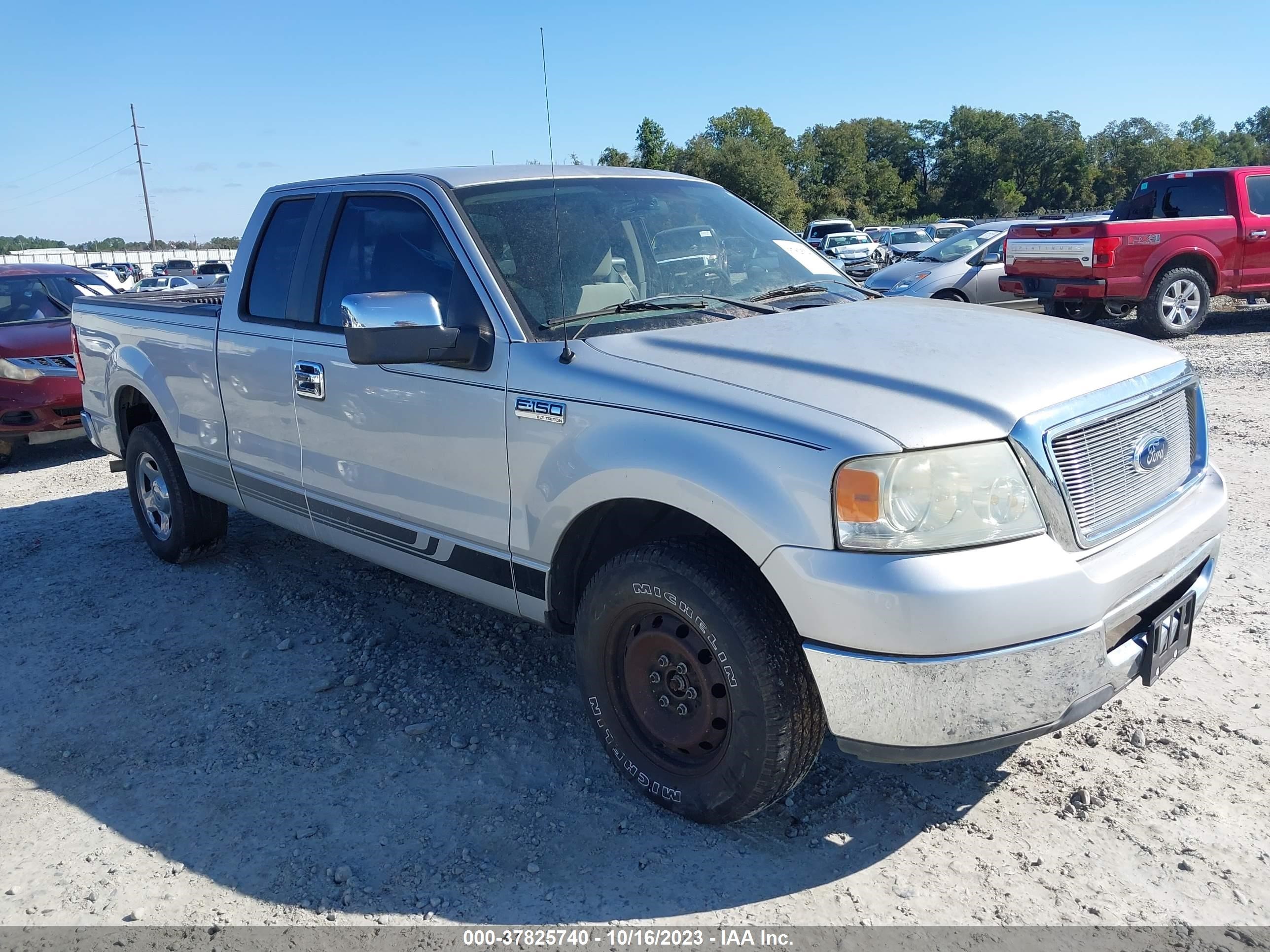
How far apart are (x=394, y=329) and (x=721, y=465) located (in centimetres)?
116

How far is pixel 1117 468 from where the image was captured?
8.76 feet

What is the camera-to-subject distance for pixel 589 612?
3.00m

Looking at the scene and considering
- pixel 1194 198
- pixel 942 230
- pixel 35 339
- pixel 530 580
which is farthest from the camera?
pixel 942 230

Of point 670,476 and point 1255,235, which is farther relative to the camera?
point 1255,235

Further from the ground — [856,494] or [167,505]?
[856,494]

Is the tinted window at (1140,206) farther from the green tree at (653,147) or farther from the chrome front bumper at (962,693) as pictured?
the green tree at (653,147)

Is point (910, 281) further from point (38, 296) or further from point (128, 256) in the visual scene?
point (128, 256)

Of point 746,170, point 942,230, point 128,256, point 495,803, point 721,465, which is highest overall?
point 746,170

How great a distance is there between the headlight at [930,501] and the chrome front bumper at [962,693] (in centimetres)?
28

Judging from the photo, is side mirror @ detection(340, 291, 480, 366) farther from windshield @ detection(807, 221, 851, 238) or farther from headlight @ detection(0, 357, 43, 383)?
windshield @ detection(807, 221, 851, 238)

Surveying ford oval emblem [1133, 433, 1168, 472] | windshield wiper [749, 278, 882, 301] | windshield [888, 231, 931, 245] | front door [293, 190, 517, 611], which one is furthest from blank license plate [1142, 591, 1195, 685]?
windshield [888, 231, 931, 245]

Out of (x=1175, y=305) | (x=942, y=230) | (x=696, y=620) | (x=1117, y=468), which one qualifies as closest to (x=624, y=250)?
(x=696, y=620)

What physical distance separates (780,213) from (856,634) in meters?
64.4

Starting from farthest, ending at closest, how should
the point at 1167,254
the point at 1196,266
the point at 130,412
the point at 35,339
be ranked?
the point at 1196,266
the point at 1167,254
the point at 35,339
the point at 130,412
